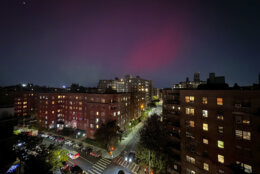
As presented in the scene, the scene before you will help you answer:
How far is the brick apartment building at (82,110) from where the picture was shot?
3809cm

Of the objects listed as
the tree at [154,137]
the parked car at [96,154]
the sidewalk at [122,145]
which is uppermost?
the tree at [154,137]

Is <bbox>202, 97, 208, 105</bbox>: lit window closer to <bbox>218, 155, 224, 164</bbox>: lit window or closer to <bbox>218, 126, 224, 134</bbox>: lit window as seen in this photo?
Result: <bbox>218, 126, 224, 134</bbox>: lit window

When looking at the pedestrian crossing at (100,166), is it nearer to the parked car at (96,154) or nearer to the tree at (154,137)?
the parked car at (96,154)

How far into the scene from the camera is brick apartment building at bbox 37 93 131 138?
125ft

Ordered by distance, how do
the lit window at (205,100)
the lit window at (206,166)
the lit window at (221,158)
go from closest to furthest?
the lit window at (221,158) < the lit window at (206,166) < the lit window at (205,100)

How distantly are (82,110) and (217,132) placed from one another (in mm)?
46908

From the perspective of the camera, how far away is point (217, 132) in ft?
57.4

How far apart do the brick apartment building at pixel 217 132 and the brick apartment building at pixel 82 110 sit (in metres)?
23.6

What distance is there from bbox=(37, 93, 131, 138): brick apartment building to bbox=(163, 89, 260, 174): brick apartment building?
23.6 metres

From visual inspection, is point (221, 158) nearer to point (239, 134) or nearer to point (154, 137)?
point (239, 134)

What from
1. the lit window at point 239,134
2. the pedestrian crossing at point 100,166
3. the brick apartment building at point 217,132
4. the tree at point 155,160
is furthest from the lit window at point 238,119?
the pedestrian crossing at point 100,166

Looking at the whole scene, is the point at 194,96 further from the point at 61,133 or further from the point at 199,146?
the point at 61,133

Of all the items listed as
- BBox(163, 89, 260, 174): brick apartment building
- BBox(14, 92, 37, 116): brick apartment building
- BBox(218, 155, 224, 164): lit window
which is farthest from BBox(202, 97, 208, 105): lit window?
BBox(14, 92, 37, 116): brick apartment building

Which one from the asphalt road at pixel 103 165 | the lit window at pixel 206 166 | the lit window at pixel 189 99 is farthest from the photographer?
the asphalt road at pixel 103 165
